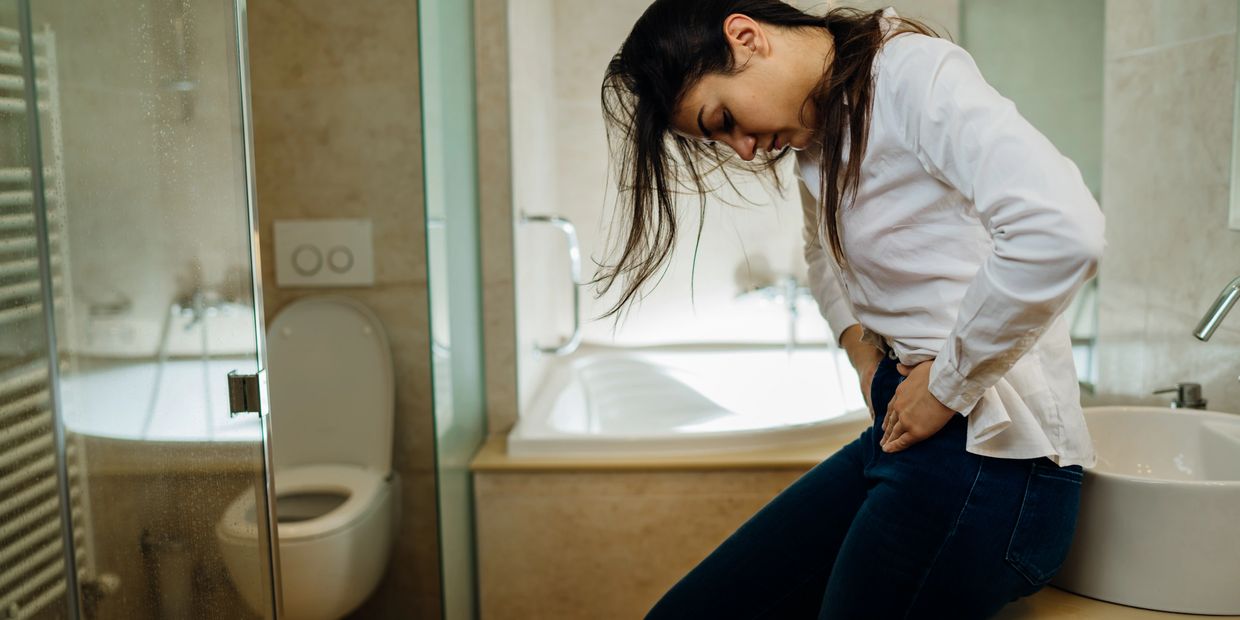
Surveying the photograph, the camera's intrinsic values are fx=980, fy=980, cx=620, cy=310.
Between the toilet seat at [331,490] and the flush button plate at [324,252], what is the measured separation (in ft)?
1.63

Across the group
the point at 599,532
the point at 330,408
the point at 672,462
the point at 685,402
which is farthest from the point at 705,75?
the point at 685,402

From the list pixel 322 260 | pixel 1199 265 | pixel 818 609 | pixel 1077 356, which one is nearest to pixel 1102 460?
pixel 1199 265

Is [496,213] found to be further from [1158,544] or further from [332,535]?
[1158,544]

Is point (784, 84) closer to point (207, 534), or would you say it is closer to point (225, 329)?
point (225, 329)

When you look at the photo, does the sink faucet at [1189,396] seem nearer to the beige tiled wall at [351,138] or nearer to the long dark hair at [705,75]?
the long dark hair at [705,75]

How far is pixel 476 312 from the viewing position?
2516 mm

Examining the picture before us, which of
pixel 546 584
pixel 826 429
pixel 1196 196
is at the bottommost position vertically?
pixel 546 584

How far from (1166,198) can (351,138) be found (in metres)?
1.91

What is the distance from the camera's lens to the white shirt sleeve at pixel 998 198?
871 mm

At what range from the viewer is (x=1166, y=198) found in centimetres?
185

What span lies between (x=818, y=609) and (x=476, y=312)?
4.70ft

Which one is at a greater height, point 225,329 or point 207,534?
point 225,329

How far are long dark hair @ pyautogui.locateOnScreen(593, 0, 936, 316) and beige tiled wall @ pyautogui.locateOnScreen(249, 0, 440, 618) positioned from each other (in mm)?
1470

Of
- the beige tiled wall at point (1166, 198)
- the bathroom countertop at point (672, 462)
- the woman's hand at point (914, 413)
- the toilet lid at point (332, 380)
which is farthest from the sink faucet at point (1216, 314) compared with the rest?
the toilet lid at point (332, 380)
